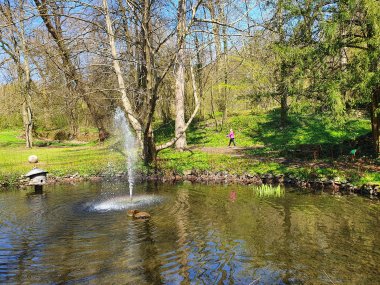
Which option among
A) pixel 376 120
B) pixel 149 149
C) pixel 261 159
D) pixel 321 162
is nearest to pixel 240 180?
pixel 261 159

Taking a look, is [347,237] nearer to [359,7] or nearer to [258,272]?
[258,272]

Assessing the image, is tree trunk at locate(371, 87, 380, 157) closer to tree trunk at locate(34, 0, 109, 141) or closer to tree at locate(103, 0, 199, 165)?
tree at locate(103, 0, 199, 165)

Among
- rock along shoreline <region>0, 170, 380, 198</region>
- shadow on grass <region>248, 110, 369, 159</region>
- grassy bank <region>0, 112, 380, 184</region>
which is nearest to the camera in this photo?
rock along shoreline <region>0, 170, 380, 198</region>

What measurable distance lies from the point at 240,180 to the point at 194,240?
728cm

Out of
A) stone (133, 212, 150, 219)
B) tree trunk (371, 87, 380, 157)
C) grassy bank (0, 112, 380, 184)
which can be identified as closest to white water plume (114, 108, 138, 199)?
grassy bank (0, 112, 380, 184)

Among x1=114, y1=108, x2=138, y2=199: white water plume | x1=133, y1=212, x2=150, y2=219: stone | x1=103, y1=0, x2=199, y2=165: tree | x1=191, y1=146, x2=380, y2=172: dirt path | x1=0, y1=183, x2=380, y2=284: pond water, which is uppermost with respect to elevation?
x1=103, y1=0, x2=199, y2=165: tree

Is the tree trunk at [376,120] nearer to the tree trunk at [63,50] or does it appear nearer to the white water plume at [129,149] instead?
the white water plume at [129,149]

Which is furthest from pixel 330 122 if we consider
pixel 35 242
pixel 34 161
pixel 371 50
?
pixel 34 161

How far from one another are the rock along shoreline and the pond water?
1.28 meters

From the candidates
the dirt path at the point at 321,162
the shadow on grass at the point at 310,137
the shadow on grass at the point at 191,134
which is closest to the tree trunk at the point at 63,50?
the dirt path at the point at 321,162

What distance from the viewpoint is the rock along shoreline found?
38.5 ft

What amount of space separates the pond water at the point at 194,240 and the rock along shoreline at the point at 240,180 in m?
1.28

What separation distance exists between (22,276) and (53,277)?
20.8 inches

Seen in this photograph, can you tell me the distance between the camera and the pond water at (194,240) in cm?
560
